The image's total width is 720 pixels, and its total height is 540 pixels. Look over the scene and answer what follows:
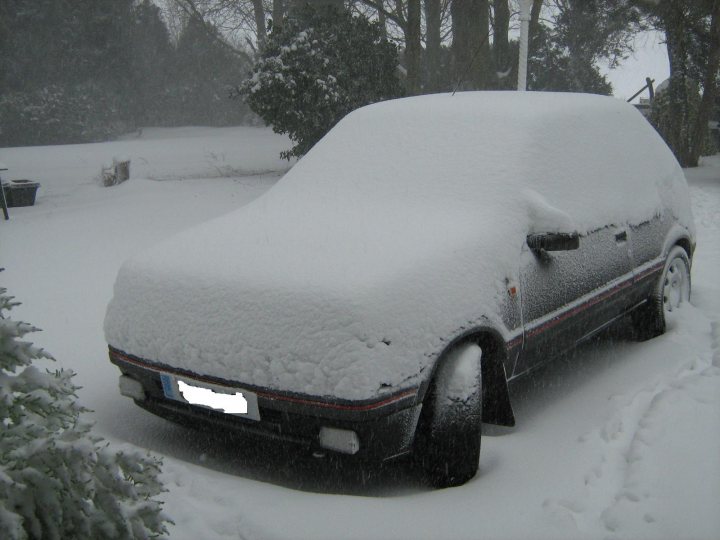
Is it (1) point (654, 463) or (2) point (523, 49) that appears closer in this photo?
(1) point (654, 463)

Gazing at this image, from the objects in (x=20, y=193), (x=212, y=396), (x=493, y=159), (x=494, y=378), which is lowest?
(x=20, y=193)

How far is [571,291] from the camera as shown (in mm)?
3891

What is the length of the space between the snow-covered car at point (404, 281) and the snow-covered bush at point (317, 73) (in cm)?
949

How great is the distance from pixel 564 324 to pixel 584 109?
1.49 meters

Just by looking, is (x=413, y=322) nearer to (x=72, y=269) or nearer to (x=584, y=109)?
(x=584, y=109)

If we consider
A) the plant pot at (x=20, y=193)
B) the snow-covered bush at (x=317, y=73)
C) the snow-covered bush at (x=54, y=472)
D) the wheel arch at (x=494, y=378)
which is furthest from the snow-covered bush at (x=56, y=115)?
the snow-covered bush at (x=54, y=472)

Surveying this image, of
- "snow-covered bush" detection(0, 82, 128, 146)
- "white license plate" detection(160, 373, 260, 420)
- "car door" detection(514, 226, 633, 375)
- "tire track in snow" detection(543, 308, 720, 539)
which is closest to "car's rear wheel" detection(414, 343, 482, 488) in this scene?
"tire track in snow" detection(543, 308, 720, 539)

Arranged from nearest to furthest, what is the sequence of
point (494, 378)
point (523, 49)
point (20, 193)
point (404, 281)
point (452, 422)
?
1. point (404, 281)
2. point (452, 422)
3. point (494, 378)
4. point (523, 49)
5. point (20, 193)

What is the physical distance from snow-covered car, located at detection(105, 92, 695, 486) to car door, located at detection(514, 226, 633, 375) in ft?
0.04

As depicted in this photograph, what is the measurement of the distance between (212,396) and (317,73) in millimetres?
11547

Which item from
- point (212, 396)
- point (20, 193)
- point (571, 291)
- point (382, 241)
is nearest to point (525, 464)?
point (571, 291)

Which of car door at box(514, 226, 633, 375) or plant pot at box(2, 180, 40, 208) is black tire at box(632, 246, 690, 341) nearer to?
car door at box(514, 226, 633, 375)

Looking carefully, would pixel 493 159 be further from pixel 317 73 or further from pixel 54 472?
pixel 317 73

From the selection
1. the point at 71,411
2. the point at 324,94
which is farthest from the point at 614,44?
the point at 71,411
